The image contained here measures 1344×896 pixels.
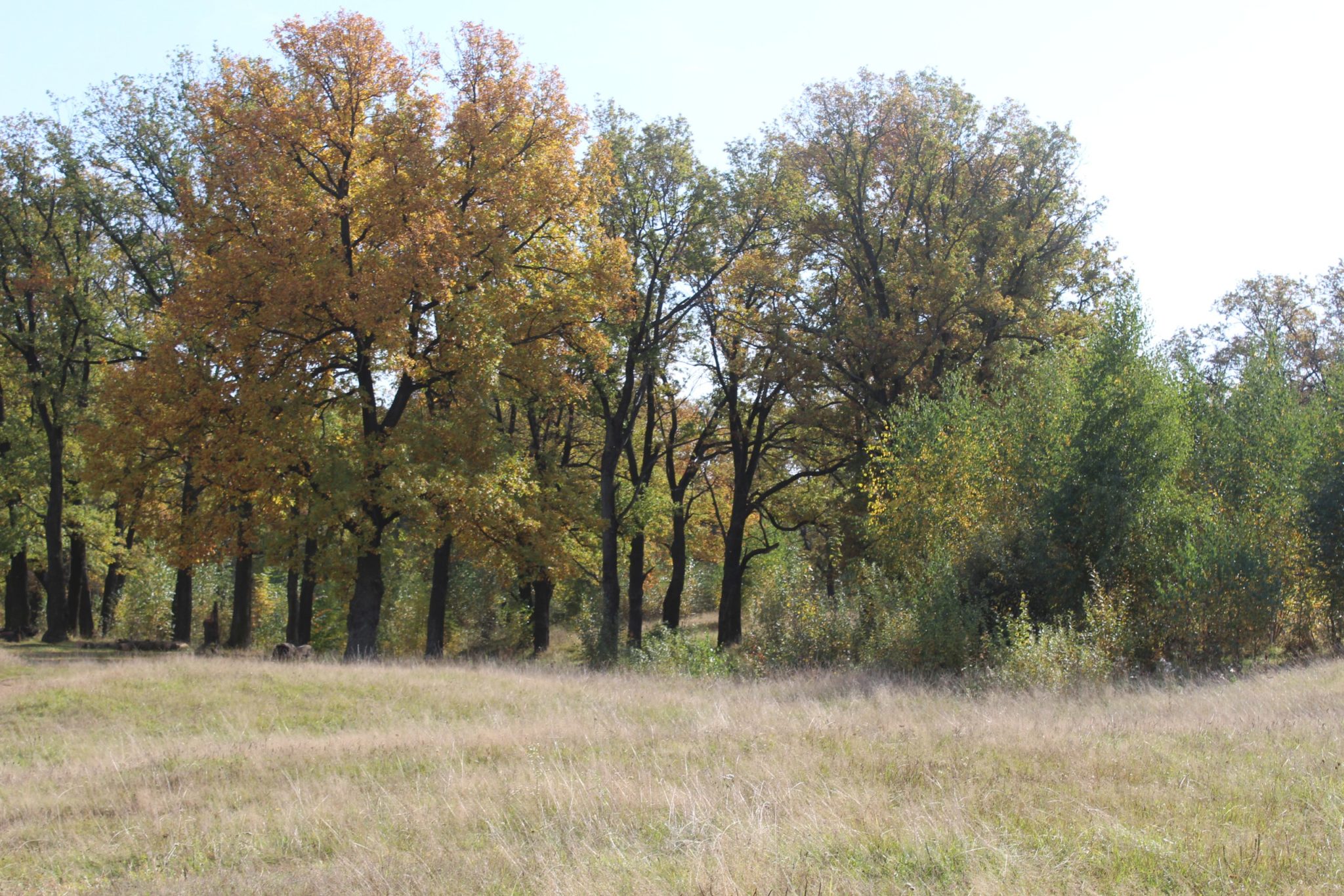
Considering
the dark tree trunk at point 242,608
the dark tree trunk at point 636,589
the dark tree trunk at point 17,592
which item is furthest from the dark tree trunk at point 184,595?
the dark tree trunk at point 636,589

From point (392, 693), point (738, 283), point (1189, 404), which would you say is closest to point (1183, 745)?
point (392, 693)

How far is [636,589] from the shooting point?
105ft

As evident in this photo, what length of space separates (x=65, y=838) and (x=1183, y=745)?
9497 mm

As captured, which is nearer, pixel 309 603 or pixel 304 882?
pixel 304 882

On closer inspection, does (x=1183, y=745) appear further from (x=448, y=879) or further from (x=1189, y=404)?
(x=1189, y=404)

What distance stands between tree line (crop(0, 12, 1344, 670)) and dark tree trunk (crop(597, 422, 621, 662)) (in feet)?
0.43

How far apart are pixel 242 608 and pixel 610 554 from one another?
9813 millimetres

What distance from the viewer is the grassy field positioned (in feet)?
19.0

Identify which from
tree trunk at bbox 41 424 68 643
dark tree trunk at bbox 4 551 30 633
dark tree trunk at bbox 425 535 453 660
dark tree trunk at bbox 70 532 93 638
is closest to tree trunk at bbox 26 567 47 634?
dark tree trunk at bbox 70 532 93 638

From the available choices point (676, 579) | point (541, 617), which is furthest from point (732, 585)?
point (541, 617)

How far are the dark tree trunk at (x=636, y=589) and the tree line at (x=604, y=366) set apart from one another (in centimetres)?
67

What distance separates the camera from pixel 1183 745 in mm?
8789

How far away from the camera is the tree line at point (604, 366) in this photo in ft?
61.9

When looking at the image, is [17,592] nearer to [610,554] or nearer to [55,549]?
[55,549]
